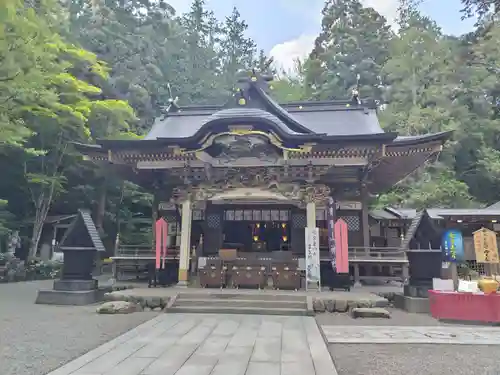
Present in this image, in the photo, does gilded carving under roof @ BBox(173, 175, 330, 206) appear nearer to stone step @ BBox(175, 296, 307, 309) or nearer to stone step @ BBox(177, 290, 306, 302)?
stone step @ BBox(177, 290, 306, 302)

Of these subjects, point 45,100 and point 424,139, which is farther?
point 45,100

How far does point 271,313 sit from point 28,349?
14.6ft

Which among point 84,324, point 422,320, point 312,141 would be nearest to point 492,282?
point 422,320

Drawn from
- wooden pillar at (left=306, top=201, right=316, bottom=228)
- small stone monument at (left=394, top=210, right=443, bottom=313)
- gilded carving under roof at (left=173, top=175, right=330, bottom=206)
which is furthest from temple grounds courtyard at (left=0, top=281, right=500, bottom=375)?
gilded carving under roof at (left=173, top=175, right=330, bottom=206)

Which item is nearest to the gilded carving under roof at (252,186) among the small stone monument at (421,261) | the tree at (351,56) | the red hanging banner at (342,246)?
the red hanging banner at (342,246)

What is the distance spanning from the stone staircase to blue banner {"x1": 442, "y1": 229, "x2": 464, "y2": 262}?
3.36 meters

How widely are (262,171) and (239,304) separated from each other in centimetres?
422

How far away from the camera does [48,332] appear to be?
19.4ft

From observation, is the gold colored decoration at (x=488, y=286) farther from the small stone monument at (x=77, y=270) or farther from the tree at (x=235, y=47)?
the tree at (x=235, y=47)

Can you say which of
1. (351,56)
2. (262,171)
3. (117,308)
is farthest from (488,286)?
(351,56)

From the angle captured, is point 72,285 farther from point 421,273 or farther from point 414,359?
point 421,273

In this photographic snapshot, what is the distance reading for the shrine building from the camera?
1009 cm

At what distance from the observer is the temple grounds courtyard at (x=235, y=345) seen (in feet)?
13.5

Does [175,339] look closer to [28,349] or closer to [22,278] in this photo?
[28,349]
